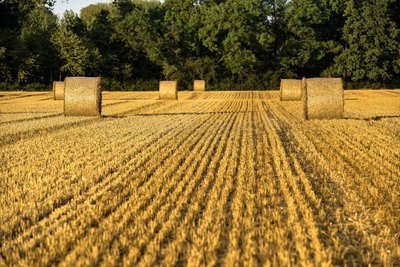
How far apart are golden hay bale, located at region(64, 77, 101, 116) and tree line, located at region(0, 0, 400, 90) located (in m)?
35.1

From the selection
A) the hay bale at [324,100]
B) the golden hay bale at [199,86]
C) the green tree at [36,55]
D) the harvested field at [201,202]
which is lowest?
the harvested field at [201,202]

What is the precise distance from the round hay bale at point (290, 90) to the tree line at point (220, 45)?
78.2 ft

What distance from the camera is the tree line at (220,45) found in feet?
182

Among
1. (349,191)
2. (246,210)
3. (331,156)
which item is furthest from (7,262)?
(331,156)

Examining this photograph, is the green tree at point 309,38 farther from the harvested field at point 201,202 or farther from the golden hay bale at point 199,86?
the harvested field at point 201,202

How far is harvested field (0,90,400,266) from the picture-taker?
486 centimetres

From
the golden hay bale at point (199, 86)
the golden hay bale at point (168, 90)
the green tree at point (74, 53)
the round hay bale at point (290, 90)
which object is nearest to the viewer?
the round hay bale at point (290, 90)

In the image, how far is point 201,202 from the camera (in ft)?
21.8

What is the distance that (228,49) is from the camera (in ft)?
192

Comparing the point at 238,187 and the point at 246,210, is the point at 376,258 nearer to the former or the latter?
the point at 246,210

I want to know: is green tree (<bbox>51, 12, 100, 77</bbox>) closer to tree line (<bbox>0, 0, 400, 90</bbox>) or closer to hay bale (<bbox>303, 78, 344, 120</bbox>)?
tree line (<bbox>0, 0, 400, 90</bbox>)

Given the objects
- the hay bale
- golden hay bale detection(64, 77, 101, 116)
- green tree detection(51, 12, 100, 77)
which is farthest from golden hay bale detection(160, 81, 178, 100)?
green tree detection(51, 12, 100, 77)

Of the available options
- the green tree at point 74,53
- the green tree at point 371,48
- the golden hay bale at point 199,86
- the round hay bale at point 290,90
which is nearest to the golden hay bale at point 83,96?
the round hay bale at point 290,90

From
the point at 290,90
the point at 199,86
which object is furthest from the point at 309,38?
the point at 290,90
